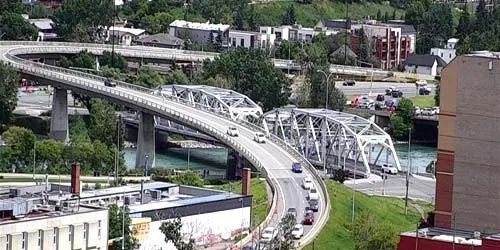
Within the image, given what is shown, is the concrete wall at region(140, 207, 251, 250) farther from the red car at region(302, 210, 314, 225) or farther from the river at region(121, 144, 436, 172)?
the river at region(121, 144, 436, 172)

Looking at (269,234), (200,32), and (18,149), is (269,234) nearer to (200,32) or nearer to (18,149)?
(18,149)

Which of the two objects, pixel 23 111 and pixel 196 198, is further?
pixel 23 111

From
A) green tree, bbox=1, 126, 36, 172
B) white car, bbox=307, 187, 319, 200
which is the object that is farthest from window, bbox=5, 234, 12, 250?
green tree, bbox=1, 126, 36, 172

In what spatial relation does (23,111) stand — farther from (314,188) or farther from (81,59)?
(314,188)

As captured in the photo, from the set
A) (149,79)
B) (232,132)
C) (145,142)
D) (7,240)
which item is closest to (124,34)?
(149,79)

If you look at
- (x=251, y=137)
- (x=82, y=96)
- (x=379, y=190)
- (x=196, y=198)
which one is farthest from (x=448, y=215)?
(x=82, y=96)
